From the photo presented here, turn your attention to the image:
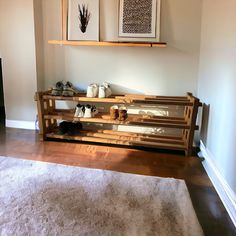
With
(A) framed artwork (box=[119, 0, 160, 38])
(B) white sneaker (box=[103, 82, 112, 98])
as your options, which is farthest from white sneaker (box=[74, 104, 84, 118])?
(A) framed artwork (box=[119, 0, 160, 38])

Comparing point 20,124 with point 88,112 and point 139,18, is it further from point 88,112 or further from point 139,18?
point 139,18

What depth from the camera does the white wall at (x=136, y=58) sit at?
3.05m

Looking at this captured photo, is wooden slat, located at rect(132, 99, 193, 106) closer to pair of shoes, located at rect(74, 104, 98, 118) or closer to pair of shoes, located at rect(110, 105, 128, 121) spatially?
pair of shoes, located at rect(110, 105, 128, 121)

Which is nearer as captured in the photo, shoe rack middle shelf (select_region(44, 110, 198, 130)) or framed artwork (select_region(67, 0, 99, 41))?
shoe rack middle shelf (select_region(44, 110, 198, 130))

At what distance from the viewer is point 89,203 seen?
71.7 inches

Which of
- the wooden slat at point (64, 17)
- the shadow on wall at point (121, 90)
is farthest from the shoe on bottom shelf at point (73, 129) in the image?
the wooden slat at point (64, 17)

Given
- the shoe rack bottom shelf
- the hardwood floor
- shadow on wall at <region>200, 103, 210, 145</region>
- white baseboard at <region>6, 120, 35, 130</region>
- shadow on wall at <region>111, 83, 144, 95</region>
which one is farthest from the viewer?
white baseboard at <region>6, 120, 35, 130</region>

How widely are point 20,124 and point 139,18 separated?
2.20 m

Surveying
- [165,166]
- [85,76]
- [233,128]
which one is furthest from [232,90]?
[85,76]

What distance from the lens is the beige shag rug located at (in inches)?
61.3

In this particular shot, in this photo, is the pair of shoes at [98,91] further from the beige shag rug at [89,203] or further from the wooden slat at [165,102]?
the beige shag rug at [89,203]

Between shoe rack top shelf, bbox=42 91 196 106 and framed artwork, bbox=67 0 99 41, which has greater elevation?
framed artwork, bbox=67 0 99 41

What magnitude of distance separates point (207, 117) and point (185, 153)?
48cm

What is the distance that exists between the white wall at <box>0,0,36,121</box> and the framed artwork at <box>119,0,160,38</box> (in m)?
1.20
